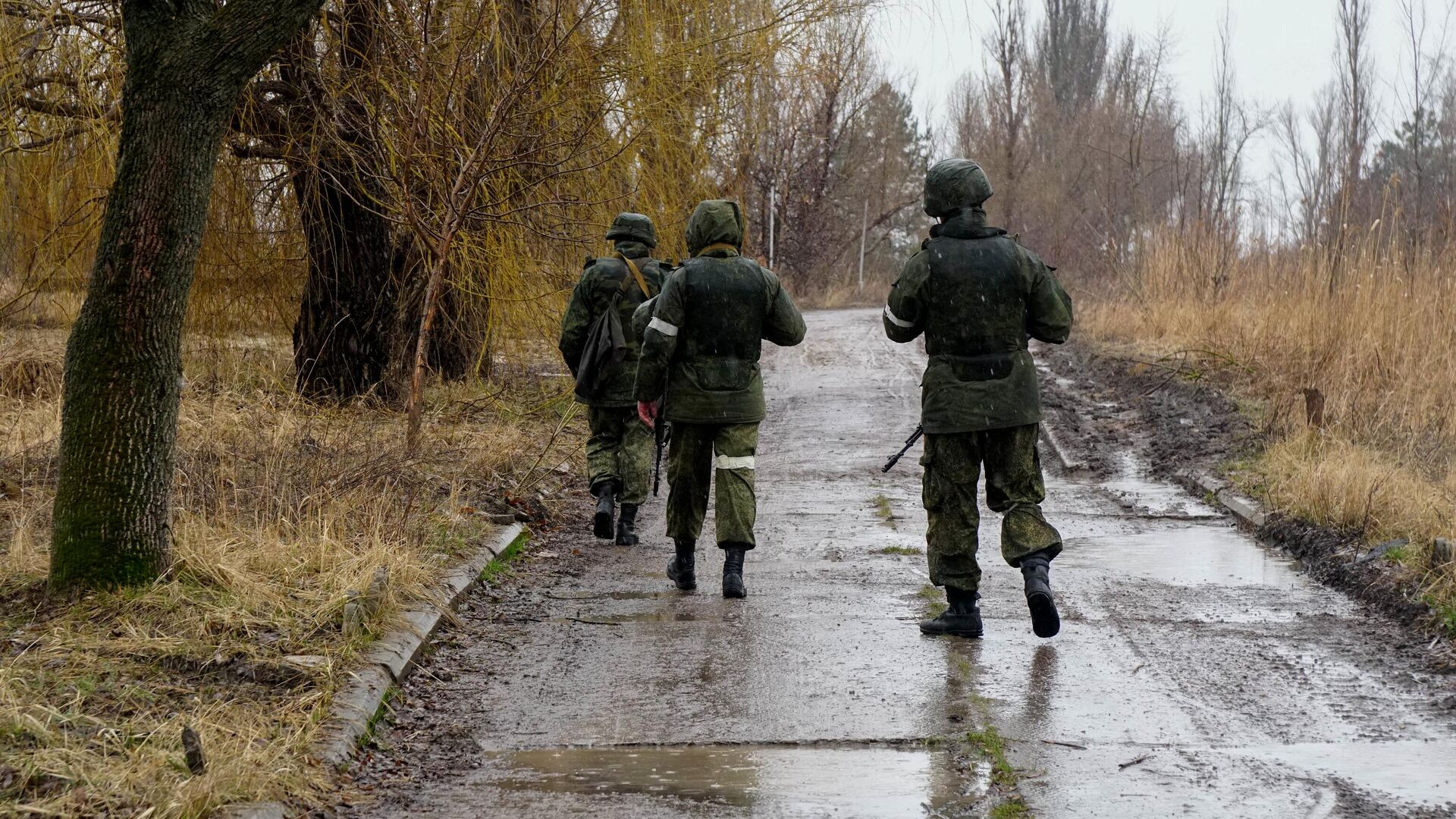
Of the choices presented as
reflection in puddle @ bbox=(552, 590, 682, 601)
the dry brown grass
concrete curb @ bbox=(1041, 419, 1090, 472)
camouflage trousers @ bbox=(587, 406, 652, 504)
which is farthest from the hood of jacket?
concrete curb @ bbox=(1041, 419, 1090, 472)

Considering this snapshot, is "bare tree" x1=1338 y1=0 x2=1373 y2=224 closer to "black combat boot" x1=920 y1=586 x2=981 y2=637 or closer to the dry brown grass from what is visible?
the dry brown grass

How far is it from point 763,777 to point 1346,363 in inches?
344

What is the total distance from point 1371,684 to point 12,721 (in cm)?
452

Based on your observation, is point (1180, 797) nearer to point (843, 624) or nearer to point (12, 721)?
point (843, 624)

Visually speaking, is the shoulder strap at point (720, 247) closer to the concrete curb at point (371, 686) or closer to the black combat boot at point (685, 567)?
the black combat boot at point (685, 567)

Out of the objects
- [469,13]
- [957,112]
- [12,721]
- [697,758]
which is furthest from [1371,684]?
[957,112]

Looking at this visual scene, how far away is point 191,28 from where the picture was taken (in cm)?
537

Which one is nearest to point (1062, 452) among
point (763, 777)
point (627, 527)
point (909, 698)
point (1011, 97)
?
point (627, 527)

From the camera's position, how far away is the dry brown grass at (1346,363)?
793 cm

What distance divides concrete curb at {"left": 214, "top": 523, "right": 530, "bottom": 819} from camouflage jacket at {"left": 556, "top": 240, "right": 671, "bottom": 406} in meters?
1.88

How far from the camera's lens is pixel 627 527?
8578 mm

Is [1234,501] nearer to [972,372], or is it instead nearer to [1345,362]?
[1345,362]

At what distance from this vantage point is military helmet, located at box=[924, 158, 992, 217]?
19.8 feet

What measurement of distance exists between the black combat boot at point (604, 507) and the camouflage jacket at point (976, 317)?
275 cm
